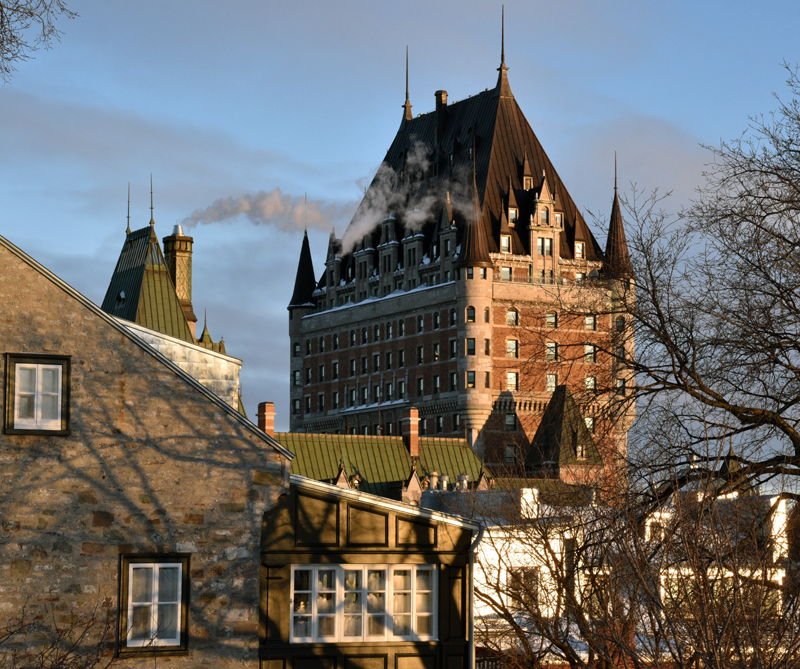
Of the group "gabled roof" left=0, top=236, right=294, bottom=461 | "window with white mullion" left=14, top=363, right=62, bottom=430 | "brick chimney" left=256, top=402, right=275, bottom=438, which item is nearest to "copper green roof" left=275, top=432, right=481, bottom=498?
"brick chimney" left=256, top=402, right=275, bottom=438

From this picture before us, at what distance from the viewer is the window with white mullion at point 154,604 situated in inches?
864

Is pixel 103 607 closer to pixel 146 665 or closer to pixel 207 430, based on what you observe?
pixel 146 665

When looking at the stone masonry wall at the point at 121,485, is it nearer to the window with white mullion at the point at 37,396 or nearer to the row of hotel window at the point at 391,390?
the window with white mullion at the point at 37,396

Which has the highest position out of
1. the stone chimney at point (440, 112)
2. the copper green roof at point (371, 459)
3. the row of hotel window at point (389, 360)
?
the stone chimney at point (440, 112)

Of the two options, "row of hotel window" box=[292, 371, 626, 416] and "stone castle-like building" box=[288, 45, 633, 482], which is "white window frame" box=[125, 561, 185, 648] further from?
"row of hotel window" box=[292, 371, 626, 416]

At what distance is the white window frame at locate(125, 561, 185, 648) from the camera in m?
21.9

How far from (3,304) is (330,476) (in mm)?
69265

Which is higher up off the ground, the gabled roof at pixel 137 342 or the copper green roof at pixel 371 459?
the copper green roof at pixel 371 459

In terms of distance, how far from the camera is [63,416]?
2203 centimetres

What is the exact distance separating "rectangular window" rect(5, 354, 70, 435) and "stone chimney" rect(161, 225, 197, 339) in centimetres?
4748

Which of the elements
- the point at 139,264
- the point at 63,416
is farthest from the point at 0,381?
the point at 139,264

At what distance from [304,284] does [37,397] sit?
12013 centimetres

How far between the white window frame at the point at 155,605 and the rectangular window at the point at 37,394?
246cm

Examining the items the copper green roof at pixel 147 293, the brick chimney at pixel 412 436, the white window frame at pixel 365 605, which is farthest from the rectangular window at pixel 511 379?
the white window frame at pixel 365 605
